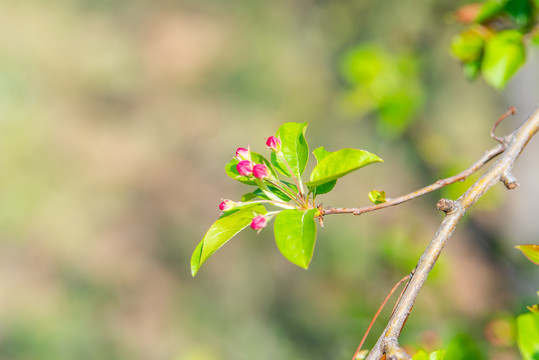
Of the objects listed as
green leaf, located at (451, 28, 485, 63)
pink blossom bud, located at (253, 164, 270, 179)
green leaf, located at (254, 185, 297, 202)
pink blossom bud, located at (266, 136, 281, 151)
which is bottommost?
green leaf, located at (254, 185, 297, 202)

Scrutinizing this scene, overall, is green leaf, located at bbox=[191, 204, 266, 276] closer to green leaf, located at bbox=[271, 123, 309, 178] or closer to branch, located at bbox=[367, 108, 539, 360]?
green leaf, located at bbox=[271, 123, 309, 178]

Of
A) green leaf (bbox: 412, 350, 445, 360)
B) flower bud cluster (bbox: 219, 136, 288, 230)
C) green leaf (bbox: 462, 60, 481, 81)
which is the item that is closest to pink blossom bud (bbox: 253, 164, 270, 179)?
flower bud cluster (bbox: 219, 136, 288, 230)

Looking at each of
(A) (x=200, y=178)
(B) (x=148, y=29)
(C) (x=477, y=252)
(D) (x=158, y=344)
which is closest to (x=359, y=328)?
(D) (x=158, y=344)

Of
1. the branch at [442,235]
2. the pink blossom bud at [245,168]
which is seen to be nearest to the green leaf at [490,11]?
the branch at [442,235]

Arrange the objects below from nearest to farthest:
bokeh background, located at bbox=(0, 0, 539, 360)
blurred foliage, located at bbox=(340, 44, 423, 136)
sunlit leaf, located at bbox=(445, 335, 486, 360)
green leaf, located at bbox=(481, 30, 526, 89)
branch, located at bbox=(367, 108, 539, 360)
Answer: branch, located at bbox=(367, 108, 539, 360)
sunlit leaf, located at bbox=(445, 335, 486, 360)
green leaf, located at bbox=(481, 30, 526, 89)
blurred foliage, located at bbox=(340, 44, 423, 136)
bokeh background, located at bbox=(0, 0, 539, 360)

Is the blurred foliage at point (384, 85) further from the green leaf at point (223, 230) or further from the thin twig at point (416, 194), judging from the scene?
the green leaf at point (223, 230)

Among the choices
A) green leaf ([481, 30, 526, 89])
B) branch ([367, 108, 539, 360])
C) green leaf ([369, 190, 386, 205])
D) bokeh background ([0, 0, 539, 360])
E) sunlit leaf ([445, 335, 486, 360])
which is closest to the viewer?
branch ([367, 108, 539, 360])

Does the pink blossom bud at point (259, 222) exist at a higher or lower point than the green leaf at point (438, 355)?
higher

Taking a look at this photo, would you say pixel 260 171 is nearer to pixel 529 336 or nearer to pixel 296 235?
pixel 296 235
